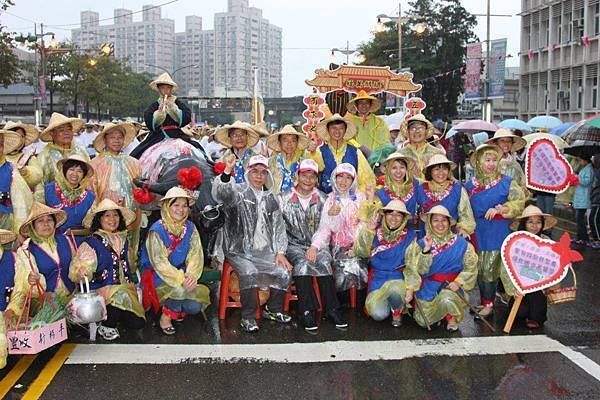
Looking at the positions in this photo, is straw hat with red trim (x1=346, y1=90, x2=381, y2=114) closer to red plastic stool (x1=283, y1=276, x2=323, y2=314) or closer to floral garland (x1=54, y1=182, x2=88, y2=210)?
red plastic stool (x1=283, y1=276, x2=323, y2=314)

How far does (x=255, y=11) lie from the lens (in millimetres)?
75750

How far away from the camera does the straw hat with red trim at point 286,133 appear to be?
651 centimetres

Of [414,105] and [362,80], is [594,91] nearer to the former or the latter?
[414,105]

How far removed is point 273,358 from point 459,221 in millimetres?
2168

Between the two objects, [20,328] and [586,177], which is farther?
[586,177]

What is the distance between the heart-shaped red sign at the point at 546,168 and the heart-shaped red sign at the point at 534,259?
1244 mm

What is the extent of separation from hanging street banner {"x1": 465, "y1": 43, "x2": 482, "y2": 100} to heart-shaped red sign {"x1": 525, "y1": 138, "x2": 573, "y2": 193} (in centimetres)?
1687

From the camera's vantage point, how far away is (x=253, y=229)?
5.89 m

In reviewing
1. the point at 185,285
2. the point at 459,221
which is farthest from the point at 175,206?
the point at 459,221

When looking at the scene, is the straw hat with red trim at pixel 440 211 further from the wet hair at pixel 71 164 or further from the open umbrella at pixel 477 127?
the open umbrella at pixel 477 127

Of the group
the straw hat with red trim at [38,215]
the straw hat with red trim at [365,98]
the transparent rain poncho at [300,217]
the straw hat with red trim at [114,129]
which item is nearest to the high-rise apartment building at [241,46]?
the straw hat with red trim at [365,98]

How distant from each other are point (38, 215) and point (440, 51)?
3269 centimetres

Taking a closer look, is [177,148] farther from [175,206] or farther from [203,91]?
[203,91]

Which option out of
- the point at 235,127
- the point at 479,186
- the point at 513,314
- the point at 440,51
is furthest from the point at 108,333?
Result: the point at 440,51
